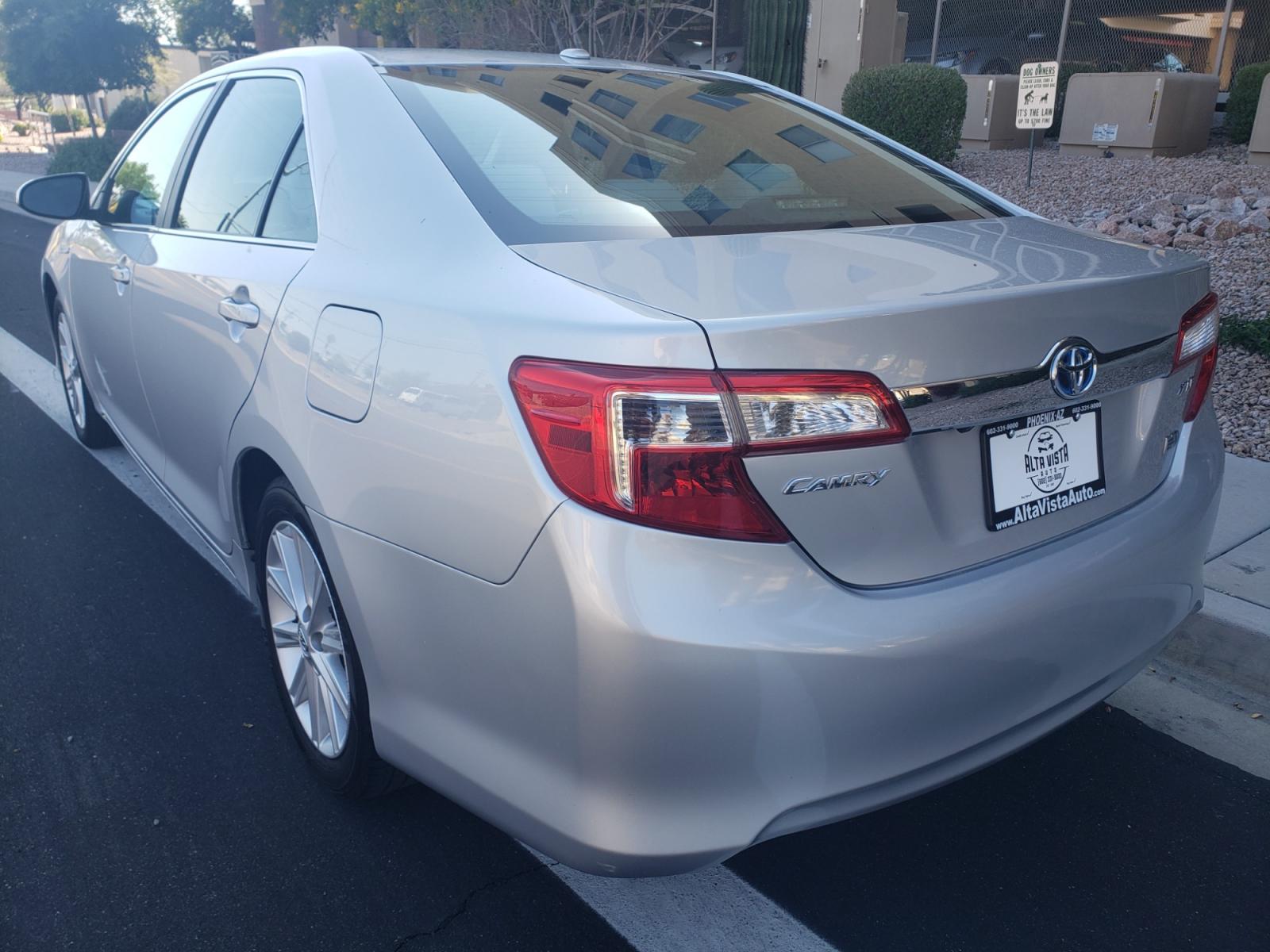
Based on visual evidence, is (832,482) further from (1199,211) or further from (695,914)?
(1199,211)

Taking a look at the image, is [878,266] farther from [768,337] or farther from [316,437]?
[316,437]

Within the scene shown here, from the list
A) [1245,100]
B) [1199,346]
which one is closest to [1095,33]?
[1245,100]

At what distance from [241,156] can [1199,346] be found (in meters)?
2.60

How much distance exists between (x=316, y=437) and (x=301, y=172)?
82 centimetres

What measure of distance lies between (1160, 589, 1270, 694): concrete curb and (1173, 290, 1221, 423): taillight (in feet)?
3.40

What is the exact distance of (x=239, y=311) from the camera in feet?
8.73

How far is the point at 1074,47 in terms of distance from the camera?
615 inches

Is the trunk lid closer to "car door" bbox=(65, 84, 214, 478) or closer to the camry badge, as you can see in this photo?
the camry badge

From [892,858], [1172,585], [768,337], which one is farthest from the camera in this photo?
[892,858]

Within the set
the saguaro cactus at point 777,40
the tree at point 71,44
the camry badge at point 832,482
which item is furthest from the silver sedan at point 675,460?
the tree at point 71,44

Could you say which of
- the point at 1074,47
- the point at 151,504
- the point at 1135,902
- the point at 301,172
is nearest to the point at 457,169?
the point at 301,172

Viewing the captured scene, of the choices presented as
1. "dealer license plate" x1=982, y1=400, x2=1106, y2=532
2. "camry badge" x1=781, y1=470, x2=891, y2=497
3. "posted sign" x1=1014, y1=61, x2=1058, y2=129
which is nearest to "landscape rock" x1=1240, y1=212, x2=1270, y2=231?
"posted sign" x1=1014, y1=61, x2=1058, y2=129

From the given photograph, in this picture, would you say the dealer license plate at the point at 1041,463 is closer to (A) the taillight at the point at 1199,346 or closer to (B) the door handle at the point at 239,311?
(A) the taillight at the point at 1199,346

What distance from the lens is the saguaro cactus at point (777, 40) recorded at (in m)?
16.2
